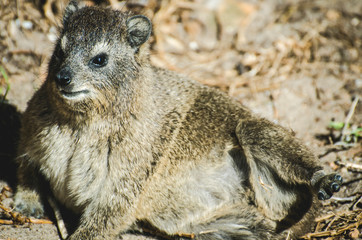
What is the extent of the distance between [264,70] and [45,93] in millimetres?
4704

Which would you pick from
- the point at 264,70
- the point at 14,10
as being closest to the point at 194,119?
the point at 264,70

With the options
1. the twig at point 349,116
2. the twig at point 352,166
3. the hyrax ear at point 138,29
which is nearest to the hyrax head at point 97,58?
the hyrax ear at point 138,29

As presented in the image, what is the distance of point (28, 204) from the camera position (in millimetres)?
4930

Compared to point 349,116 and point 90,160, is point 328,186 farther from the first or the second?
point 349,116

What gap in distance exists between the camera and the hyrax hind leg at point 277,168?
15.1ft

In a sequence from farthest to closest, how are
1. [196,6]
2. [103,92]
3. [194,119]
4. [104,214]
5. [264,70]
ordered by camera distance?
[196,6] < [264,70] < [194,119] < [104,214] < [103,92]

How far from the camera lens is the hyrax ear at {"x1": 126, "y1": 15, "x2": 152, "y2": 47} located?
175 inches

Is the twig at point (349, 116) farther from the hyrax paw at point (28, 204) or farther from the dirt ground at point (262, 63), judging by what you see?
the hyrax paw at point (28, 204)

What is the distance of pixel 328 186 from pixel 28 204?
3.35 metres

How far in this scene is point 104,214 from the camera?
4516 millimetres

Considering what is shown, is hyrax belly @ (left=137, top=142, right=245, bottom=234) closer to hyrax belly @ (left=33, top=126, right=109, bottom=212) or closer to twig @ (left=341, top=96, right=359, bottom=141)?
hyrax belly @ (left=33, top=126, right=109, bottom=212)

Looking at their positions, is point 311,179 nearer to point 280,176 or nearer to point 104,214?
point 280,176

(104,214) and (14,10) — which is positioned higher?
(14,10)

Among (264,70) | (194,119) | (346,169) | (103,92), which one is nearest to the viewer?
(103,92)
